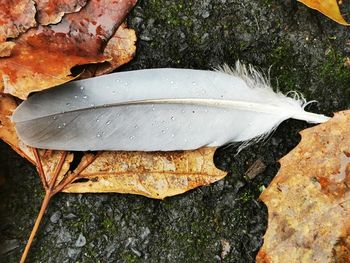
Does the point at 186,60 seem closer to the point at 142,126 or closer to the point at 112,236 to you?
the point at 142,126

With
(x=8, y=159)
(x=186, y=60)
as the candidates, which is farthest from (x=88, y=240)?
(x=186, y=60)

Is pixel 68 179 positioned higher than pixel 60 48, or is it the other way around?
pixel 60 48

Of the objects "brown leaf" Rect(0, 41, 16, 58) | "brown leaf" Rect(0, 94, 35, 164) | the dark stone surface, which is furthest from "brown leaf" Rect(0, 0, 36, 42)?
the dark stone surface

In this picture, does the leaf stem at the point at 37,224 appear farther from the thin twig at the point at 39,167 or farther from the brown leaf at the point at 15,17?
the brown leaf at the point at 15,17

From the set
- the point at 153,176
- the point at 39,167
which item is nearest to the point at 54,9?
the point at 39,167

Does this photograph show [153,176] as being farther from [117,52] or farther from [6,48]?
[6,48]

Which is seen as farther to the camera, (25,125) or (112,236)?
(112,236)
